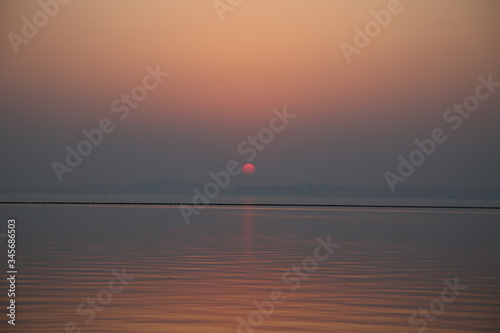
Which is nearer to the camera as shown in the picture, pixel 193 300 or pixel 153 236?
pixel 193 300

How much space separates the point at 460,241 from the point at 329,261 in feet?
63.0

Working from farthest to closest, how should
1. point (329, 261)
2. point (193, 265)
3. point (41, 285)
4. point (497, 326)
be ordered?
1. point (329, 261)
2. point (193, 265)
3. point (41, 285)
4. point (497, 326)

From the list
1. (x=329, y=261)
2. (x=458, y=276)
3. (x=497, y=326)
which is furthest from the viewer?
(x=329, y=261)

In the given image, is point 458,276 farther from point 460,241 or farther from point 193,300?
point 460,241

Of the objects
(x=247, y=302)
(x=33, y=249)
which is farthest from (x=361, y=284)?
(x=33, y=249)

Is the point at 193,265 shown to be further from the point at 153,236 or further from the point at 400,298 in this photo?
the point at 153,236

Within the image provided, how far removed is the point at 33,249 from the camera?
40688 mm

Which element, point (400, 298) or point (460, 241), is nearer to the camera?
point (400, 298)

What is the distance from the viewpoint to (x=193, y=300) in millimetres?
22500

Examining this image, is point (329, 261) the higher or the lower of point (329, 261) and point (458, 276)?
the higher

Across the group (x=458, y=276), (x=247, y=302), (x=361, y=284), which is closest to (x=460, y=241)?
(x=458, y=276)

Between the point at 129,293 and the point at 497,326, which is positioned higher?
the point at 129,293

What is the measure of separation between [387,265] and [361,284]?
7394 mm

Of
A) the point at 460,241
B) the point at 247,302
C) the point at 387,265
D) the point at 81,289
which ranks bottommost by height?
the point at 247,302
